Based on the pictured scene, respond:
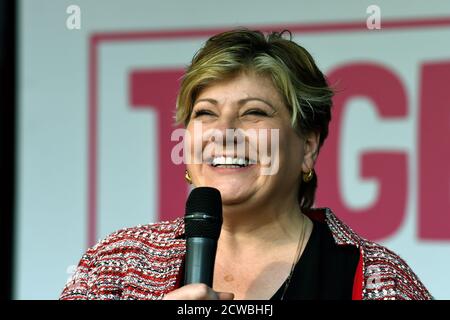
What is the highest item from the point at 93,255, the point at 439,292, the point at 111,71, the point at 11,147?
the point at 111,71

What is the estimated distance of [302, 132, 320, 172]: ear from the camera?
2.21m

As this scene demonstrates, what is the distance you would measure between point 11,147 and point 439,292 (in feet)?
5.43

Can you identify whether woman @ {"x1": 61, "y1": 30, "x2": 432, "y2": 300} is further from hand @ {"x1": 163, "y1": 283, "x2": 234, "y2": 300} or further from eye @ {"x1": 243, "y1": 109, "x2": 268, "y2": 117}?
hand @ {"x1": 163, "y1": 283, "x2": 234, "y2": 300}

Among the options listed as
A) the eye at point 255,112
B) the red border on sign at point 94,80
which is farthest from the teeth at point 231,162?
the red border on sign at point 94,80

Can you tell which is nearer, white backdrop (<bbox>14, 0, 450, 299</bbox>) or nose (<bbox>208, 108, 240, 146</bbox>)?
nose (<bbox>208, 108, 240, 146</bbox>)

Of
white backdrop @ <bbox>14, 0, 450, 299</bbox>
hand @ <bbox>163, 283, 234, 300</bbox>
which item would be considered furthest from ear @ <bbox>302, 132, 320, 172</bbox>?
white backdrop @ <bbox>14, 0, 450, 299</bbox>

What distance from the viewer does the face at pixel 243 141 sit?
6.75 ft

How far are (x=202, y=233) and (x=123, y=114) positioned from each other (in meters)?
1.83

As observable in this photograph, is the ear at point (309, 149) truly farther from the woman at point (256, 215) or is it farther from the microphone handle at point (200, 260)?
the microphone handle at point (200, 260)

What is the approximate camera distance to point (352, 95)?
336 cm

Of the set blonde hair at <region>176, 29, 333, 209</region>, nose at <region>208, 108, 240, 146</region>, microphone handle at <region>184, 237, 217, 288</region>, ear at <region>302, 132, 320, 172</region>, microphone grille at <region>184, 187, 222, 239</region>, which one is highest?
blonde hair at <region>176, 29, 333, 209</region>
